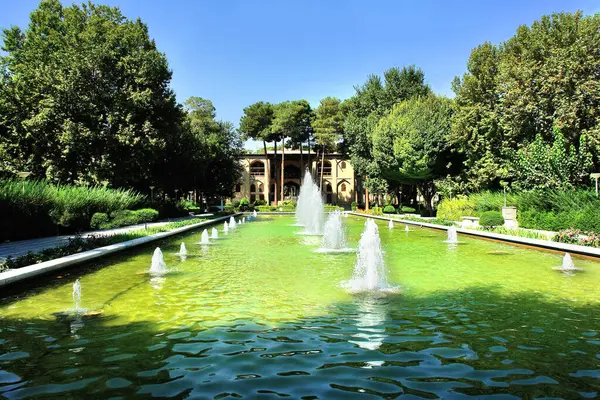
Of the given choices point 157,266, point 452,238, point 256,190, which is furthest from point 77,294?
point 256,190

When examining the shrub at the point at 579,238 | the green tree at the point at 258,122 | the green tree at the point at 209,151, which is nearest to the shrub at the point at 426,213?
the green tree at the point at 209,151

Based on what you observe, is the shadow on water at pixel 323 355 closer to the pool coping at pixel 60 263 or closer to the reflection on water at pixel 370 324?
the reflection on water at pixel 370 324

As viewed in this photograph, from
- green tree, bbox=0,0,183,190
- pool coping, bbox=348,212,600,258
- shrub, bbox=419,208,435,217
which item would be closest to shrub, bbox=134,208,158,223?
green tree, bbox=0,0,183,190

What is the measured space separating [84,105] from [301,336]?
23.2m

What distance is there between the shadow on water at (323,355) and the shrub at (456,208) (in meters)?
20.2

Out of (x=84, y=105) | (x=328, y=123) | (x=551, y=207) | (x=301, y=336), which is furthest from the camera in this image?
(x=328, y=123)

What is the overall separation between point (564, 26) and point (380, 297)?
827 inches

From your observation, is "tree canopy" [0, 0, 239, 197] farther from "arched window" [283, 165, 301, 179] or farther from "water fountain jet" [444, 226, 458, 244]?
"arched window" [283, 165, 301, 179]

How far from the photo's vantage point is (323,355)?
4199 millimetres

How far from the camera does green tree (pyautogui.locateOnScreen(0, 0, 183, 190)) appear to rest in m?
23.3

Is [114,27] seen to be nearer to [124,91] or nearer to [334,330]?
[124,91]

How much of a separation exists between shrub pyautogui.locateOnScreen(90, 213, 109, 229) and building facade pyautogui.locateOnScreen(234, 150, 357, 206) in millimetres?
42562

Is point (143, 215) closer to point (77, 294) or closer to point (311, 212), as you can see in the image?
point (311, 212)

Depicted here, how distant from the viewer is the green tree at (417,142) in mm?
29531
